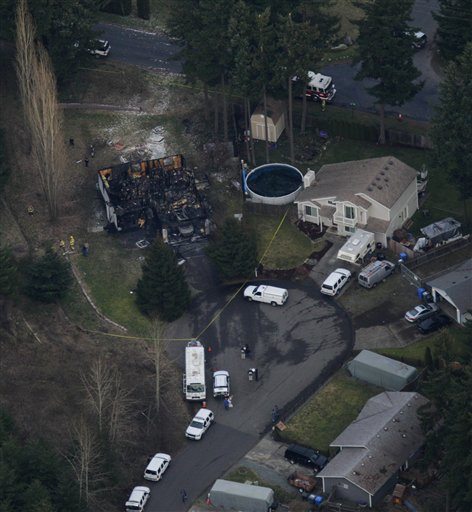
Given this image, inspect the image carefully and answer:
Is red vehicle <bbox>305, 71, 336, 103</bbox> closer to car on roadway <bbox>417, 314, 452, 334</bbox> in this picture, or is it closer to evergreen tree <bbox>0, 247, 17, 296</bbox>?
car on roadway <bbox>417, 314, 452, 334</bbox>

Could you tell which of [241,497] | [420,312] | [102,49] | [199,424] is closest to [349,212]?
[420,312]

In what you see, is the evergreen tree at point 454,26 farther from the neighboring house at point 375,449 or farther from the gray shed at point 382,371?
the neighboring house at point 375,449

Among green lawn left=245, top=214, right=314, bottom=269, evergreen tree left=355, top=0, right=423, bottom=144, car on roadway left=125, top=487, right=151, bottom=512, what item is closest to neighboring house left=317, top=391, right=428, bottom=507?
car on roadway left=125, top=487, right=151, bottom=512

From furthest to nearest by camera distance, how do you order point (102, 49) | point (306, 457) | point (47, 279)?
1. point (102, 49)
2. point (47, 279)
3. point (306, 457)

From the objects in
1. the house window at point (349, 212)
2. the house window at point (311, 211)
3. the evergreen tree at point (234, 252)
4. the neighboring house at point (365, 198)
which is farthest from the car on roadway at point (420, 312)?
the house window at point (311, 211)

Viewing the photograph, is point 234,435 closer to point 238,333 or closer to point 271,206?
point 238,333

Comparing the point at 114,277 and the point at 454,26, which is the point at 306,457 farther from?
the point at 454,26
